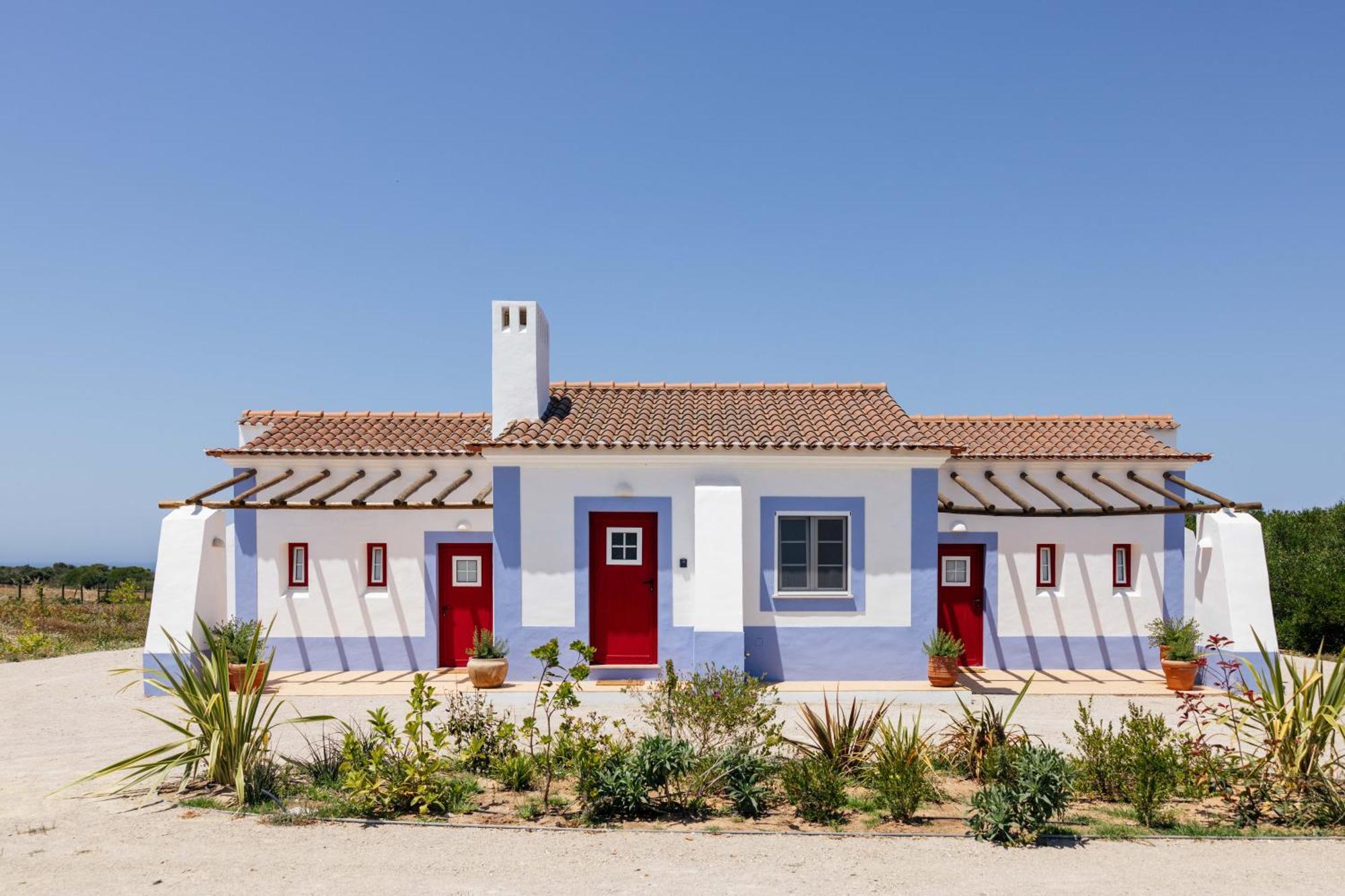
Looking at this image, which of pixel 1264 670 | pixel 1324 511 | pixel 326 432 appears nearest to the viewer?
pixel 1264 670

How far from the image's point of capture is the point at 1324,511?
21.1 m

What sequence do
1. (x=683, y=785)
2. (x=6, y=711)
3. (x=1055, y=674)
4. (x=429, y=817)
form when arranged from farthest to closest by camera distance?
1. (x=1055, y=674)
2. (x=6, y=711)
3. (x=683, y=785)
4. (x=429, y=817)

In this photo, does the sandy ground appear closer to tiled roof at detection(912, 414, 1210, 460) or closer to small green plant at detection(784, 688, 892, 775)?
small green plant at detection(784, 688, 892, 775)

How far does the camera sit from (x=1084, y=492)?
13.5 metres

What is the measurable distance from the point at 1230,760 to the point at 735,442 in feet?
24.6

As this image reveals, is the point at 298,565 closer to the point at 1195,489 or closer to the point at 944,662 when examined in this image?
the point at 944,662

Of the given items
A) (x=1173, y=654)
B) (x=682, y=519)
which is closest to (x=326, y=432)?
(x=682, y=519)

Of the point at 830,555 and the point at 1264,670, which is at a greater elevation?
the point at 830,555

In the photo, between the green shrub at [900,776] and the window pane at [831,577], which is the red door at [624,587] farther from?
the green shrub at [900,776]

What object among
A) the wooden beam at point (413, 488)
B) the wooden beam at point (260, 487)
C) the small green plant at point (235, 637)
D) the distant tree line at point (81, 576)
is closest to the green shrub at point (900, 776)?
the wooden beam at point (413, 488)

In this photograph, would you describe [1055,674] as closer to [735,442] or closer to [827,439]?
[827,439]

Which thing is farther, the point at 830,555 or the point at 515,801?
the point at 830,555

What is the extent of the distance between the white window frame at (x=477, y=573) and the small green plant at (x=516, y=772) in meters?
6.81

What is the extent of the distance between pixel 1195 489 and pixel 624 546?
9.95 meters
